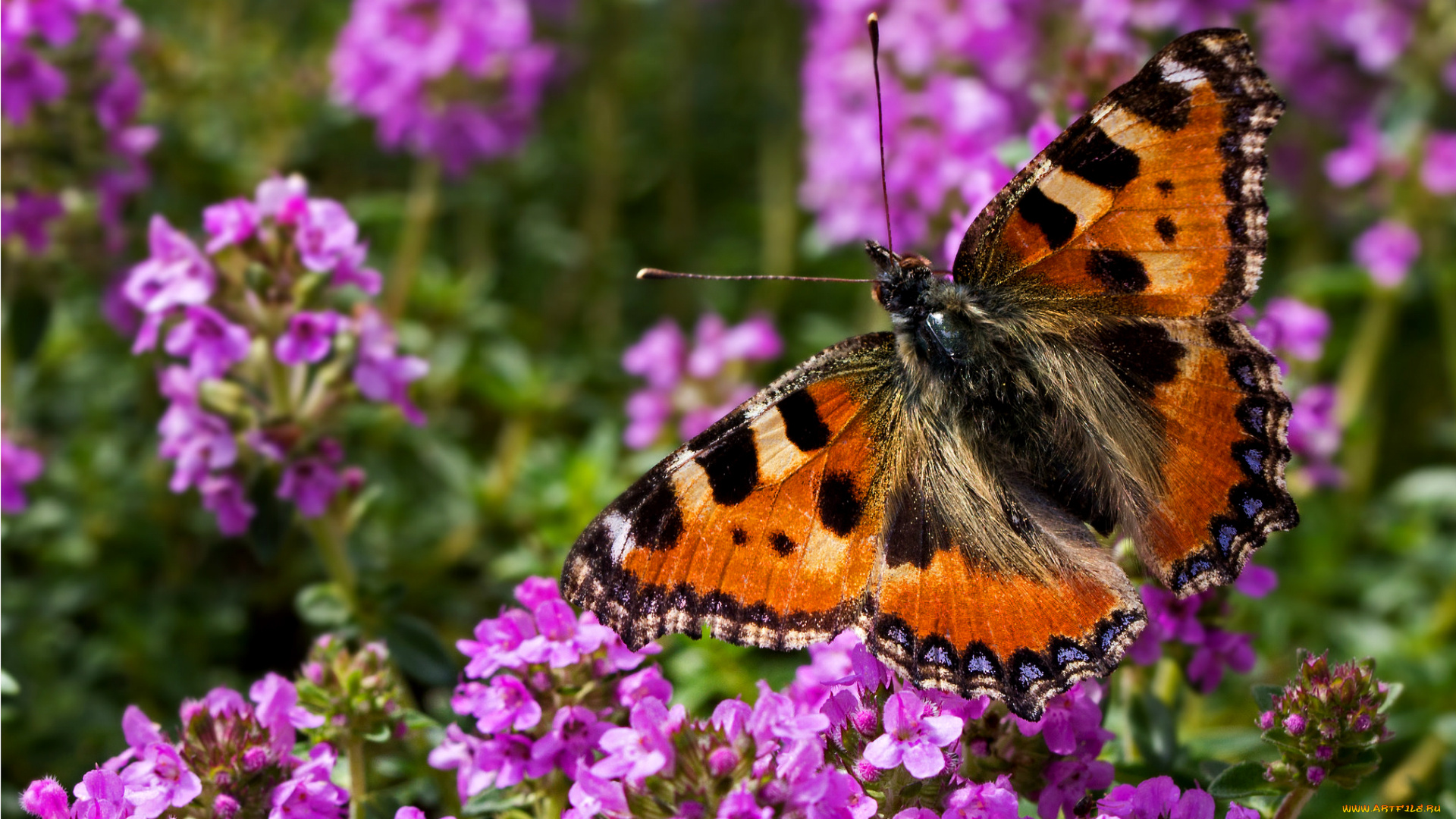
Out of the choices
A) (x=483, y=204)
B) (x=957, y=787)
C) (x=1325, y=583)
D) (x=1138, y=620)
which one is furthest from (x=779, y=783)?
(x=483, y=204)

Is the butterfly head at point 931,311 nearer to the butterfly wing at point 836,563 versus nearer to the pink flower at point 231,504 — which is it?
the butterfly wing at point 836,563

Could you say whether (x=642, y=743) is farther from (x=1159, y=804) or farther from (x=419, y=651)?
(x=419, y=651)

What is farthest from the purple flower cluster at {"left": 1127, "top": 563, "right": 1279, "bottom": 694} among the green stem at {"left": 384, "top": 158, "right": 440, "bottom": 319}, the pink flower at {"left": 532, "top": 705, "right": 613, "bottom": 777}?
the green stem at {"left": 384, "top": 158, "right": 440, "bottom": 319}

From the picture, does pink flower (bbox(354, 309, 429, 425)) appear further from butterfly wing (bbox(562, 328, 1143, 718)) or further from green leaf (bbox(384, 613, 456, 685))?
butterfly wing (bbox(562, 328, 1143, 718))

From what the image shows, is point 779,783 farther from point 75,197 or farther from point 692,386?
point 75,197

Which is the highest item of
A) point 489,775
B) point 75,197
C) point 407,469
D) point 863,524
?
point 75,197
